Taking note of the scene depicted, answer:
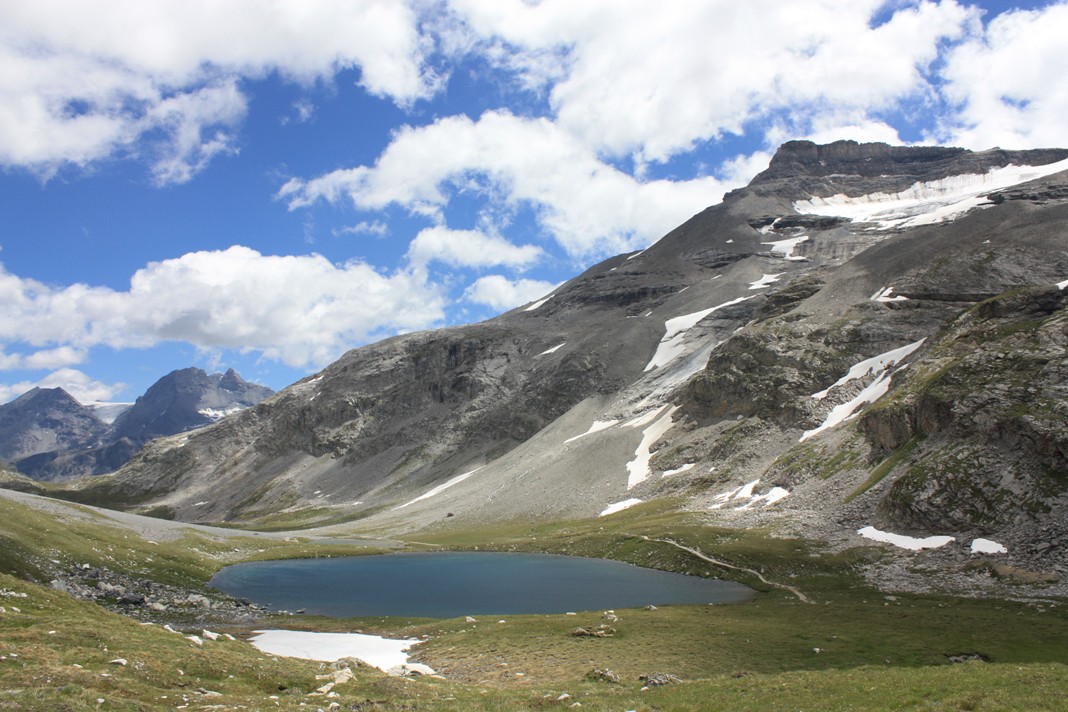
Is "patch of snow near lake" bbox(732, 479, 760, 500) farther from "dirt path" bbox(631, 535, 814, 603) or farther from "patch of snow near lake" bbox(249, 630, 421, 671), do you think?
"patch of snow near lake" bbox(249, 630, 421, 671)

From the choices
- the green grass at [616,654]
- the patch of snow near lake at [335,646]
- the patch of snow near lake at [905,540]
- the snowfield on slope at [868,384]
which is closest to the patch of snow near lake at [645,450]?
the snowfield on slope at [868,384]

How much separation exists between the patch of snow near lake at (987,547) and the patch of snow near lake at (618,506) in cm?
5392

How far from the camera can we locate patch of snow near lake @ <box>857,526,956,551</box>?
51.9 metres

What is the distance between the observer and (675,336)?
179m

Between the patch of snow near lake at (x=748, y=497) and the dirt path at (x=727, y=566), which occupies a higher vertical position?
the patch of snow near lake at (x=748, y=497)

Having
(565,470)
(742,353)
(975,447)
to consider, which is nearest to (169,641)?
(975,447)

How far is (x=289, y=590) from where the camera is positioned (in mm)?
57062

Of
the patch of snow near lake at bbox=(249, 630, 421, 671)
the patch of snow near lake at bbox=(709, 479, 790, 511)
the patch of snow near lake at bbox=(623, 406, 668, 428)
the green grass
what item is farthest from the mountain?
the patch of snow near lake at bbox=(249, 630, 421, 671)

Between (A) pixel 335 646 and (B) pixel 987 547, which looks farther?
(B) pixel 987 547

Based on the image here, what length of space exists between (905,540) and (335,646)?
46.5 metres

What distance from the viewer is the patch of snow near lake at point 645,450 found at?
110000 millimetres

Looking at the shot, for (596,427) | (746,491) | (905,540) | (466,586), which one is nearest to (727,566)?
(905,540)

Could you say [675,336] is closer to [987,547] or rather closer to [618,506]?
[618,506]

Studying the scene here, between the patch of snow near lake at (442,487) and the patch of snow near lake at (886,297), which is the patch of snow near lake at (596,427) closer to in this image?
the patch of snow near lake at (442,487)
